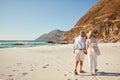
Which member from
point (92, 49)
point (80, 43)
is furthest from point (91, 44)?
point (80, 43)

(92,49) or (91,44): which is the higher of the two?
(91,44)

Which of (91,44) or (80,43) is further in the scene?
(80,43)

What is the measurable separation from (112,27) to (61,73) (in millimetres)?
63625

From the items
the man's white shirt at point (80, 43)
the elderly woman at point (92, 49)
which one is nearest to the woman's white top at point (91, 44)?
the elderly woman at point (92, 49)

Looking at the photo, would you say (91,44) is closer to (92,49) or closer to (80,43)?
(92,49)

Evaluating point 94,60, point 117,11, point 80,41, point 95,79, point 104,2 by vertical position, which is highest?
point 104,2

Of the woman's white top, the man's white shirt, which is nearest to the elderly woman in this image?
the woman's white top

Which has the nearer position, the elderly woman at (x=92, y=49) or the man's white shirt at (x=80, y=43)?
the elderly woman at (x=92, y=49)

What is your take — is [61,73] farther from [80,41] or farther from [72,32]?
[72,32]

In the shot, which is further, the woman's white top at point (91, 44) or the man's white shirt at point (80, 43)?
the man's white shirt at point (80, 43)

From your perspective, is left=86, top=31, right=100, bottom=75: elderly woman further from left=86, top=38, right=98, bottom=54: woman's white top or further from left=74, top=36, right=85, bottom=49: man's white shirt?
left=74, top=36, right=85, bottom=49: man's white shirt

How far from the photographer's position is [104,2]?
10425 cm

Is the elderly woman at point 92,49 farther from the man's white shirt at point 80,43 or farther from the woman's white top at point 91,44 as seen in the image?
the man's white shirt at point 80,43

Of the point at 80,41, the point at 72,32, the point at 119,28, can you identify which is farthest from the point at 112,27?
the point at 80,41
